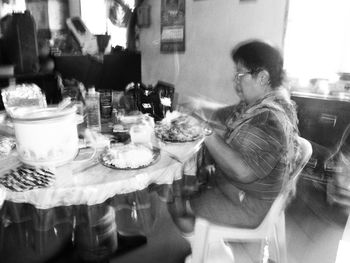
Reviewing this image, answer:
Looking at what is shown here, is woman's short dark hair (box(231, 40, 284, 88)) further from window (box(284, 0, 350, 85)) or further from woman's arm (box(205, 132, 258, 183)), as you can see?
woman's arm (box(205, 132, 258, 183))

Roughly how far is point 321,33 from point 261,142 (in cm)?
26

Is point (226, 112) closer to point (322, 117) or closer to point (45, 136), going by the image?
point (322, 117)

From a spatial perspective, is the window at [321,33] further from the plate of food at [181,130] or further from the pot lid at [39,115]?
the pot lid at [39,115]

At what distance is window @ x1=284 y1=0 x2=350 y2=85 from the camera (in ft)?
1.67

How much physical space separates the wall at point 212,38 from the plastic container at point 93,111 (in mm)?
208

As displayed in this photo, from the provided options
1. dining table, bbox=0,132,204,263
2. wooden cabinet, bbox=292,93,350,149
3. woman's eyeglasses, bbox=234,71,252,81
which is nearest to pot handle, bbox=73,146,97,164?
dining table, bbox=0,132,204,263

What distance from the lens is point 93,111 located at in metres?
0.90

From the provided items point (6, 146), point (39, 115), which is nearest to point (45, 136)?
point (39, 115)

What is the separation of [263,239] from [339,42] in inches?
21.8

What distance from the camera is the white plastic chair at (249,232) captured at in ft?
2.40

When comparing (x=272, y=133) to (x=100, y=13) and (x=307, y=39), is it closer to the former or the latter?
(x=307, y=39)

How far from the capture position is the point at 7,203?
0.56 meters

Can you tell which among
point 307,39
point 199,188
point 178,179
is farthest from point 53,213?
point 307,39

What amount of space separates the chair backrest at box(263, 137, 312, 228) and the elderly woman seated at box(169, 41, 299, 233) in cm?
1
